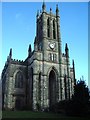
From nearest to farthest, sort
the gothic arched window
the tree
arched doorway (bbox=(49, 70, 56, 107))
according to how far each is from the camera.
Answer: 1. the tree
2. the gothic arched window
3. arched doorway (bbox=(49, 70, 56, 107))

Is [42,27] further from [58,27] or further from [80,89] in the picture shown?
[80,89]

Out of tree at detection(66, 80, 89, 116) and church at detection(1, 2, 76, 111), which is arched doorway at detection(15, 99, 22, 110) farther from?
tree at detection(66, 80, 89, 116)

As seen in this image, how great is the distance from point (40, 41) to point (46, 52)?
4740mm

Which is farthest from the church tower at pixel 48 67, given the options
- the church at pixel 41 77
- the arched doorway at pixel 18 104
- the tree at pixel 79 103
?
the tree at pixel 79 103

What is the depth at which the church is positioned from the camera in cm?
4388

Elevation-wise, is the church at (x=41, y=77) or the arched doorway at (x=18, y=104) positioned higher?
the church at (x=41, y=77)

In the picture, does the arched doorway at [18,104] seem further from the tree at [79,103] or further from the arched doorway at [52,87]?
the tree at [79,103]

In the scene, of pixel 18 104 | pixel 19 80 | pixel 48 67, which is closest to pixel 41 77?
pixel 48 67

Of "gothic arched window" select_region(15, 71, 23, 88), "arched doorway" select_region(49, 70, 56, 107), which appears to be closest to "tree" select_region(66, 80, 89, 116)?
"arched doorway" select_region(49, 70, 56, 107)

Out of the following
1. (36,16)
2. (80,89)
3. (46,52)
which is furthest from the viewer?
(36,16)

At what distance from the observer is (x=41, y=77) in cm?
4494

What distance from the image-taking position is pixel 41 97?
1698 inches

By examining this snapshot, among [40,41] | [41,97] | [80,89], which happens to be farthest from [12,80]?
[80,89]

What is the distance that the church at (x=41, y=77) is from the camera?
43875 mm
